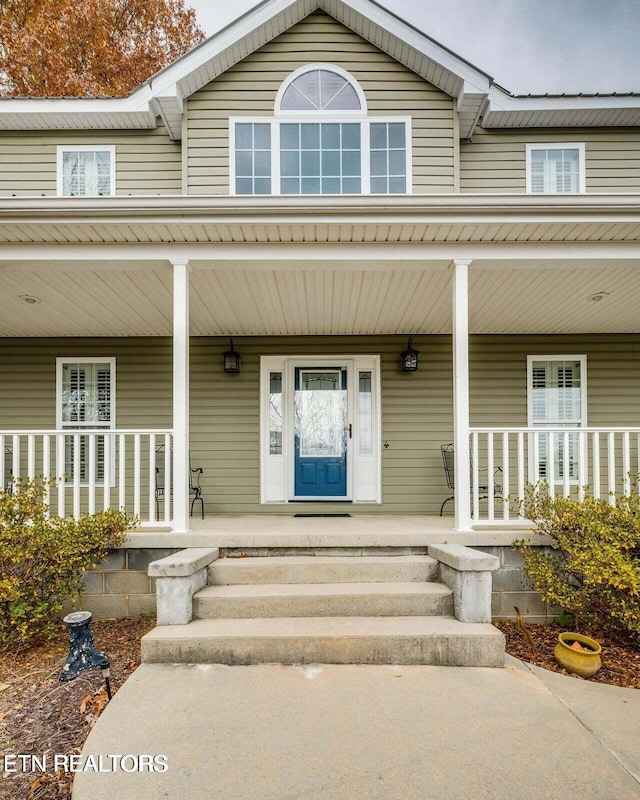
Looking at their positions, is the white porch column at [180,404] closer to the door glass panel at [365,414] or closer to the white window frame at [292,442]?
the white window frame at [292,442]

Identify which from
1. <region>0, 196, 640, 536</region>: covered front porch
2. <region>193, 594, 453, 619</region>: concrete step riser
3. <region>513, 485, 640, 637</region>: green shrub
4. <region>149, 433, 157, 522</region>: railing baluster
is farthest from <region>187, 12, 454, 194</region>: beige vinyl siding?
<region>193, 594, 453, 619</region>: concrete step riser

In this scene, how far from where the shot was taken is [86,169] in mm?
6188

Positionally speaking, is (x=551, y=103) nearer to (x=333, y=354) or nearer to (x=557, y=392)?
(x=557, y=392)

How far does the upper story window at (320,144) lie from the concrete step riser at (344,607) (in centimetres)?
461

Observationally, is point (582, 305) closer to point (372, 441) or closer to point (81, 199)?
point (372, 441)

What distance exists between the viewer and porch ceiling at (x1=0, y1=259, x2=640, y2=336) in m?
4.17

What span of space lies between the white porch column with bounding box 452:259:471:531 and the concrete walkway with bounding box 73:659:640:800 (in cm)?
128

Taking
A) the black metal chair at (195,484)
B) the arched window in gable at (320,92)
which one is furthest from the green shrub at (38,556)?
the arched window in gable at (320,92)

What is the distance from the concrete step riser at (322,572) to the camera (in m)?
3.55

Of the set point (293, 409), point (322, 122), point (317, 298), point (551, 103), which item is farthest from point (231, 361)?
point (551, 103)

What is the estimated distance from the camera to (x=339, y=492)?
241 inches

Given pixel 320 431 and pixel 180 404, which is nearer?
pixel 180 404

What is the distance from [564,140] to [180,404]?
5981mm

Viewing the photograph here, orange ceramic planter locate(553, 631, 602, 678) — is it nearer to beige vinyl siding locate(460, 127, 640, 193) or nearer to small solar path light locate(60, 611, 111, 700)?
small solar path light locate(60, 611, 111, 700)
